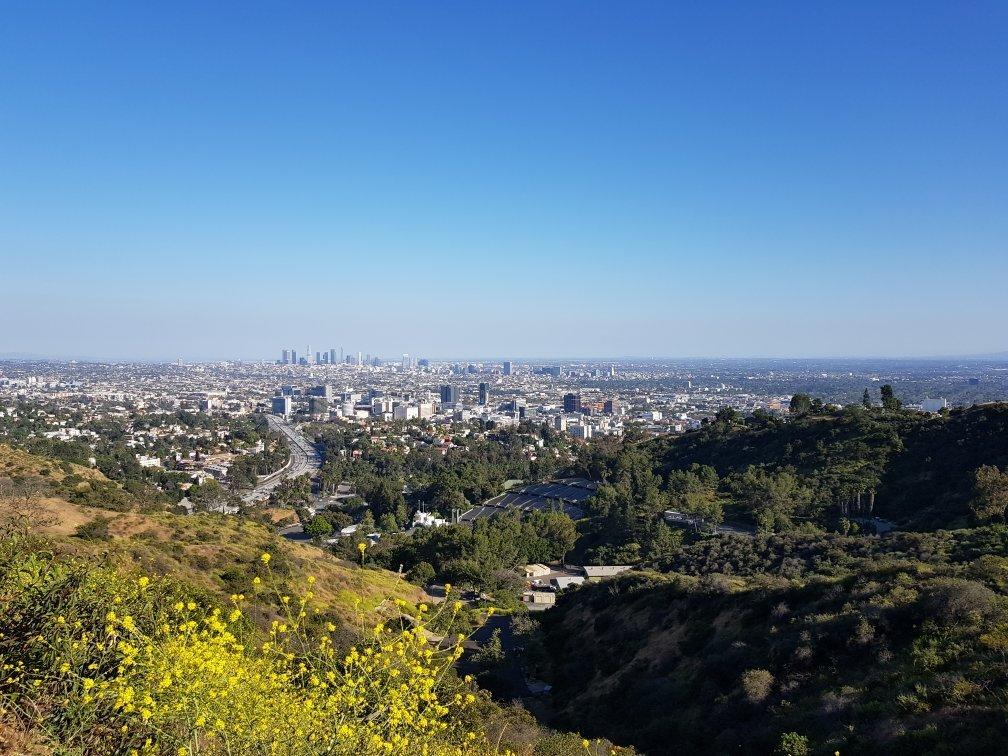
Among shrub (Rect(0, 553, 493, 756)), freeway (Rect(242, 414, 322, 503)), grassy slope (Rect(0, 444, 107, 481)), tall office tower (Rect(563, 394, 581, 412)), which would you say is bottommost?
freeway (Rect(242, 414, 322, 503))

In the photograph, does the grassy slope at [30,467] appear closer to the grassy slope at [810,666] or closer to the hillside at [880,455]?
the grassy slope at [810,666]

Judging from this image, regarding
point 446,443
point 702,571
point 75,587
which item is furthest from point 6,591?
point 446,443

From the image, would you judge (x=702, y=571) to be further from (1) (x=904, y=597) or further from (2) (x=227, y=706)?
(2) (x=227, y=706)

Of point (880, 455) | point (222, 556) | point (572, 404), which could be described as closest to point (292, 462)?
point (222, 556)

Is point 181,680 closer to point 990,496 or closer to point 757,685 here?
point 757,685

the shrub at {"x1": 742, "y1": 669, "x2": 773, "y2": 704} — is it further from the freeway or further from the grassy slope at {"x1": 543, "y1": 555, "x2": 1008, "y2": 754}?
the freeway

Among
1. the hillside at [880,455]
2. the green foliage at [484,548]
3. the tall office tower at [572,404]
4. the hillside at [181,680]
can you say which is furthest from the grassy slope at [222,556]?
the tall office tower at [572,404]

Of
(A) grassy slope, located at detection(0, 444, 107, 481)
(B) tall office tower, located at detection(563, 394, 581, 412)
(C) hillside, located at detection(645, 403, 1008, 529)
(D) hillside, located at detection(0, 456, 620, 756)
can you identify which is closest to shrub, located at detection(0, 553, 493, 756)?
(D) hillside, located at detection(0, 456, 620, 756)
